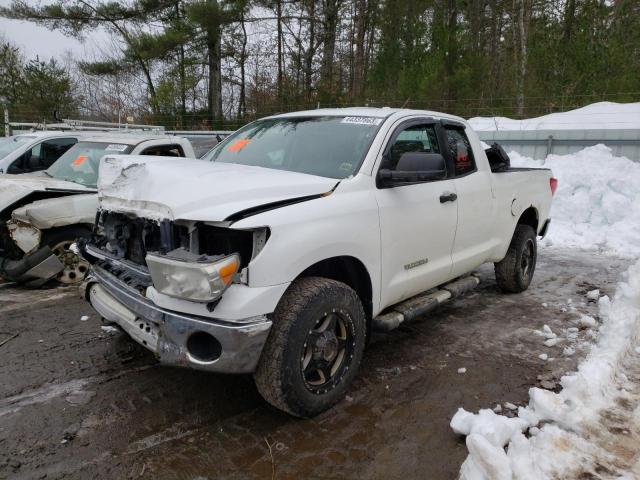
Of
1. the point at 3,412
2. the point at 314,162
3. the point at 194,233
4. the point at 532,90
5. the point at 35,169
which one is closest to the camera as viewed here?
the point at 194,233

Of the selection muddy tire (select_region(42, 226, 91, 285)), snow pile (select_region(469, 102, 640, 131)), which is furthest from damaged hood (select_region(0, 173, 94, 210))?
snow pile (select_region(469, 102, 640, 131))

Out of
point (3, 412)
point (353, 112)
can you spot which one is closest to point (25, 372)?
point (3, 412)

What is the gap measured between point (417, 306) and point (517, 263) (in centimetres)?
220

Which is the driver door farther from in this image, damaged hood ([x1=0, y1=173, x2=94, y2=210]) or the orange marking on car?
damaged hood ([x1=0, y1=173, x2=94, y2=210])

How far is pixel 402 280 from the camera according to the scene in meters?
3.66

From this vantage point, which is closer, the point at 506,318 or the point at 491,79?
the point at 506,318

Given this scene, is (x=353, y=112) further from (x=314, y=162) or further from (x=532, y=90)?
(x=532, y=90)

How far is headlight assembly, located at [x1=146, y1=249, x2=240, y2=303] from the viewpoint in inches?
98.0

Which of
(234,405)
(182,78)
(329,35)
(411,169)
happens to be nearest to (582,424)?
(411,169)

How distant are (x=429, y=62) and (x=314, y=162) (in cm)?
1155

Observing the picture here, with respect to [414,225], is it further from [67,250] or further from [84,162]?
[84,162]

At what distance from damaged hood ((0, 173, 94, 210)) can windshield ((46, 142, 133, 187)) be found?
1.01 feet

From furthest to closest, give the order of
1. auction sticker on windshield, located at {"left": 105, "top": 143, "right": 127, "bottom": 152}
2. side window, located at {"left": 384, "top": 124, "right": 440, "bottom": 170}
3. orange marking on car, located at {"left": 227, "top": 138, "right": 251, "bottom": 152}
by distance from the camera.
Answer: auction sticker on windshield, located at {"left": 105, "top": 143, "right": 127, "bottom": 152}
orange marking on car, located at {"left": 227, "top": 138, "right": 251, "bottom": 152}
side window, located at {"left": 384, "top": 124, "right": 440, "bottom": 170}

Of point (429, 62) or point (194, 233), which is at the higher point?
point (429, 62)
